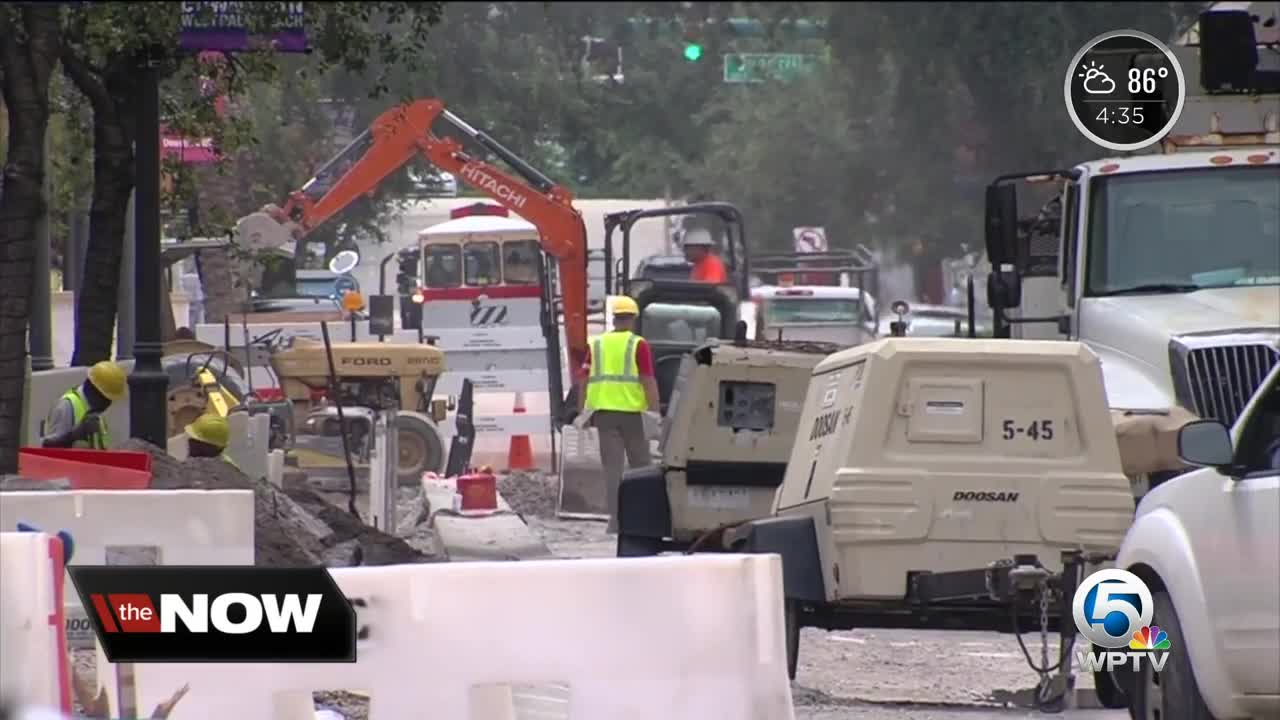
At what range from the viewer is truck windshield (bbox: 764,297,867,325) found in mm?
40750

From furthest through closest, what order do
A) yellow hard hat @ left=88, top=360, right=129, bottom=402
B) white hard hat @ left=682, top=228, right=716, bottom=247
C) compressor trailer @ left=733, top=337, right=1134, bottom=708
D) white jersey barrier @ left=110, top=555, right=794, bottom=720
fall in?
white hard hat @ left=682, top=228, right=716, bottom=247, yellow hard hat @ left=88, top=360, right=129, bottom=402, compressor trailer @ left=733, top=337, right=1134, bottom=708, white jersey barrier @ left=110, top=555, right=794, bottom=720

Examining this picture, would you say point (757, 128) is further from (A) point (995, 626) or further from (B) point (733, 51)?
(A) point (995, 626)

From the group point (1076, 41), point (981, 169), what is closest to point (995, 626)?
point (1076, 41)

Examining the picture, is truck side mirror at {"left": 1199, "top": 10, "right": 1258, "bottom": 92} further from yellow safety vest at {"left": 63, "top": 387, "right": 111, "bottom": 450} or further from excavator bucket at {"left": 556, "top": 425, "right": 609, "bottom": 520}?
excavator bucket at {"left": 556, "top": 425, "right": 609, "bottom": 520}

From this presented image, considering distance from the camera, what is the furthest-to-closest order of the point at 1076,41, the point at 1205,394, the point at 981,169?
the point at 981,169 → the point at 1076,41 → the point at 1205,394

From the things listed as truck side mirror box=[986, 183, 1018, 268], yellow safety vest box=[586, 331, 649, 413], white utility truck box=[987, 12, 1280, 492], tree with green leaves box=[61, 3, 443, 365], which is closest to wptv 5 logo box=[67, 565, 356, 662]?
tree with green leaves box=[61, 3, 443, 365]

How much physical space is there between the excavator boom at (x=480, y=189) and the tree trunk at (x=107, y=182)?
12614 mm

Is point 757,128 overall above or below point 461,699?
above

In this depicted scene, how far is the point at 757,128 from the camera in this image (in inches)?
2470

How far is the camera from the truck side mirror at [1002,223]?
16.2m

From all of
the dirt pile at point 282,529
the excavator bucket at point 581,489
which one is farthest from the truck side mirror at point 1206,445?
the excavator bucket at point 581,489

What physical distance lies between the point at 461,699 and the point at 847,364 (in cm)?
517

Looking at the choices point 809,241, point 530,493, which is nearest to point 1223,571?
point 530,493
